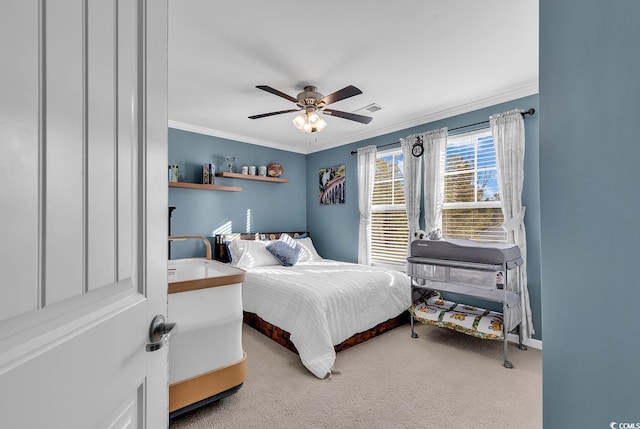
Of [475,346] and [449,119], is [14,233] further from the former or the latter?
[449,119]

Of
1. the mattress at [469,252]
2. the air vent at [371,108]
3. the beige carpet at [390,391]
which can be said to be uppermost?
the air vent at [371,108]

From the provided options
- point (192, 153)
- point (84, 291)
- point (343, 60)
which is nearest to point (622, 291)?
point (84, 291)

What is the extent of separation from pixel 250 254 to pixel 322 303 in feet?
5.96

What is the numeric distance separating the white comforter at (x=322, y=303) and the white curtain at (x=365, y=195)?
31.5 inches

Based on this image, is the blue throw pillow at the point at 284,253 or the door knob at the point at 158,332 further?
the blue throw pillow at the point at 284,253

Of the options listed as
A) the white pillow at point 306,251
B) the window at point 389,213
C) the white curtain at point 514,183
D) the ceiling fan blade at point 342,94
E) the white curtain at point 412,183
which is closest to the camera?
the ceiling fan blade at point 342,94

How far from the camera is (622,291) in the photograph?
66 centimetres

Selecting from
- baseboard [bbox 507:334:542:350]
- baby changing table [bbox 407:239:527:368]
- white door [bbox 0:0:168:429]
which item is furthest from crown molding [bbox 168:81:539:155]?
white door [bbox 0:0:168:429]

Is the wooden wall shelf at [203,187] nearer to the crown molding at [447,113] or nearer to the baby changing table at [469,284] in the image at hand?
the crown molding at [447,113]

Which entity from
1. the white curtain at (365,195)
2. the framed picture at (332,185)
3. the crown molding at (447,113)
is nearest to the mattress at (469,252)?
the white curtain at (365,195)

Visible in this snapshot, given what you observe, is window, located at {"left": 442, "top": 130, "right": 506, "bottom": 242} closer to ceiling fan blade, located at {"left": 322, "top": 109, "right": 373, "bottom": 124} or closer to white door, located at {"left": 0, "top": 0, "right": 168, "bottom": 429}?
ceiling fan blade, located at {"left": 322, "top": 109, "right": 373, "bottom": 124}

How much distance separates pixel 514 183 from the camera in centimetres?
297

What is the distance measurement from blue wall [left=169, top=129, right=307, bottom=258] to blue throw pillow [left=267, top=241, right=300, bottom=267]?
2.44ft

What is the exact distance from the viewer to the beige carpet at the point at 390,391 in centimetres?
184
